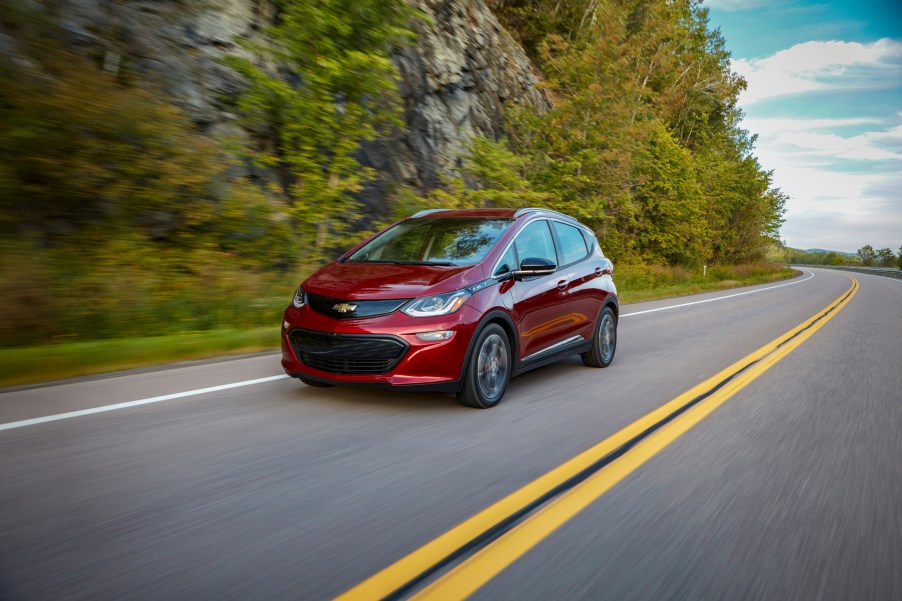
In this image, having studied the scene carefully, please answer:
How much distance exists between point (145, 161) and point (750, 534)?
9.39 meters

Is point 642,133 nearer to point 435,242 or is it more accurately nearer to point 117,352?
point 435,242

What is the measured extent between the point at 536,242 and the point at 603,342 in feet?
6.03

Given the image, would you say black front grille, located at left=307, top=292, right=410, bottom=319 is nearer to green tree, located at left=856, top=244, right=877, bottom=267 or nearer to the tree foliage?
the tree foliage

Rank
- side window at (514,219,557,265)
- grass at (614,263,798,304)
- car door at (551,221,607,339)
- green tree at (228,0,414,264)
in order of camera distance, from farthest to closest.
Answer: grass at (614,263,798,304) → green tree at (228,0,414,264) → car door at (551,221,607,339) → side window at (514,219,557,265)

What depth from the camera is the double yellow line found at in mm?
2672

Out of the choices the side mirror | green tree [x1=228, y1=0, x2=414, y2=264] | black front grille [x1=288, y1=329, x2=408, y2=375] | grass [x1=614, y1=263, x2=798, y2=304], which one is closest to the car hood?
black front grille [x1=288, y1=329, x2=408, y2=375]

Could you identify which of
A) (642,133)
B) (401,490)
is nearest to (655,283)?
(642,133)

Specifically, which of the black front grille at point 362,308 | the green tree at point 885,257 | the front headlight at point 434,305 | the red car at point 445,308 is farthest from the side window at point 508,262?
the green tree at point 885,257

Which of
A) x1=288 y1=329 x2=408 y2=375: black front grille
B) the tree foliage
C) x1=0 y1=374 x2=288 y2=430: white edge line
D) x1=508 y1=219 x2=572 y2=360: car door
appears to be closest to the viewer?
x1=0 y1=374 x2=288 y2=430: white edge line

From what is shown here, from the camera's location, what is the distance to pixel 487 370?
5.71 metres

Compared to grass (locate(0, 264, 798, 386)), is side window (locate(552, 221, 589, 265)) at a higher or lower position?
higher

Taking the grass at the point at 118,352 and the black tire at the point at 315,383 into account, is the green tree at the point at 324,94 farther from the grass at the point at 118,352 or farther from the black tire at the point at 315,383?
the black tire at the point at 315,383

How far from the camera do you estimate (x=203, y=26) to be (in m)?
14.2

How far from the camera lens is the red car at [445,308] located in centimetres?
526
